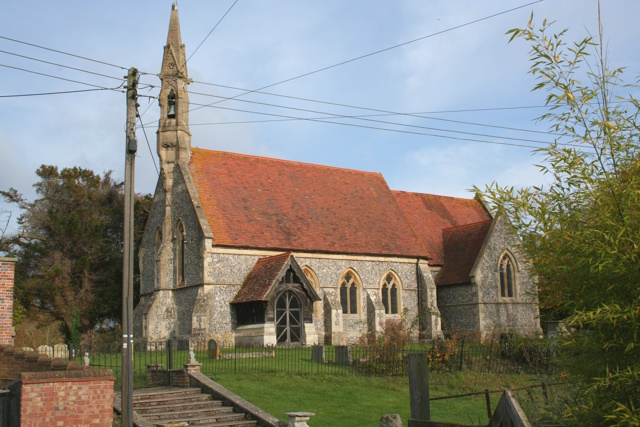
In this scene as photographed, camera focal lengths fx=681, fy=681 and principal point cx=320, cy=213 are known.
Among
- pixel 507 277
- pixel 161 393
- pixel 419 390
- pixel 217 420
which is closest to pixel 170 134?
pixel 161 393

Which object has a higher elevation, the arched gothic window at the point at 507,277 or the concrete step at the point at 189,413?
the arched gothic window at the point at 507,277

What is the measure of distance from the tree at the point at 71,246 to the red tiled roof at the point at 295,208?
1060 cm

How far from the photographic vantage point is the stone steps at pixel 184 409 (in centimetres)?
1473

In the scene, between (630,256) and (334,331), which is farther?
(334,331)

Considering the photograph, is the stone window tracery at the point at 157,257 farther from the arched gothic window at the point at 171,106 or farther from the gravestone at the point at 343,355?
the gravestone at the point at 343,355

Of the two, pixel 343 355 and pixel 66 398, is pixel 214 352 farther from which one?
pixel 66 398

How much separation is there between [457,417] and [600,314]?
31.9 ft

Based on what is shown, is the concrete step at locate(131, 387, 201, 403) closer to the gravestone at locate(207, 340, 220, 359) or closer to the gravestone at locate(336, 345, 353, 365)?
the gravestone at locate(207, 340, 220, 359)

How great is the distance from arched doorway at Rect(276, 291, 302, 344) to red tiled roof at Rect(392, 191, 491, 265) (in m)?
9.29

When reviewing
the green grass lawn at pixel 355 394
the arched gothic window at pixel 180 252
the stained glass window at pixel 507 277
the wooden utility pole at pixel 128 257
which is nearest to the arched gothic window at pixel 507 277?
the stained glass window at pixel 507 277

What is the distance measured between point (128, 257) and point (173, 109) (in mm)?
Answer: 19257

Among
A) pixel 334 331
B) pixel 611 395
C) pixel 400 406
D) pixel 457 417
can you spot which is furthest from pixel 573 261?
pixel 334 331

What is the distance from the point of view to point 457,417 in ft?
49.5

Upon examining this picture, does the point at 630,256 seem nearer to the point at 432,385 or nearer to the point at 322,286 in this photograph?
the point at 432,385
